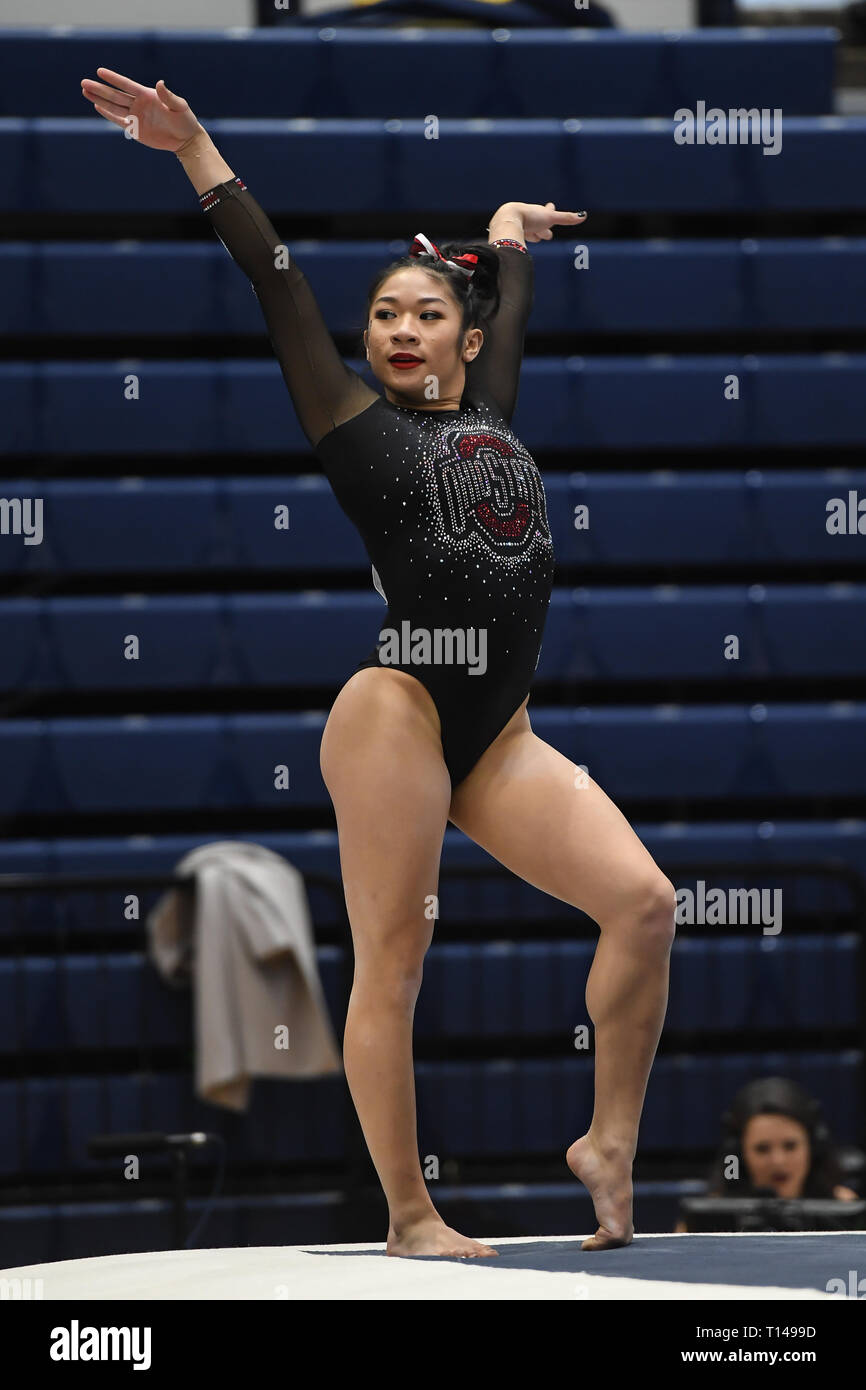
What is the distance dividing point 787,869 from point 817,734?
1004 millimetres

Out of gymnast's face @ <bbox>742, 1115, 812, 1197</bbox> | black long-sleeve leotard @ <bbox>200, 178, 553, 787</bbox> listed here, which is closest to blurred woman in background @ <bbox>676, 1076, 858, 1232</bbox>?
gymnast's face @ <bbox>742, 1115, 812, 1197</bbox>

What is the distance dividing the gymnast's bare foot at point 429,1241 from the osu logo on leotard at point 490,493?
892mm

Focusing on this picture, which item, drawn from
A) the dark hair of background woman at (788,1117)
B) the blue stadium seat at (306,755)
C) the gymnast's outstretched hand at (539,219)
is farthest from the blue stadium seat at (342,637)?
the gymnast's outstretched hand at (539,219)

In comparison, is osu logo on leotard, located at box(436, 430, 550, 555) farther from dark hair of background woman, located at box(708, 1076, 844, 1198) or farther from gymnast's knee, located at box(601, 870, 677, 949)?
dark hair of background woman, located at box(708, 1076, 844, 1198)

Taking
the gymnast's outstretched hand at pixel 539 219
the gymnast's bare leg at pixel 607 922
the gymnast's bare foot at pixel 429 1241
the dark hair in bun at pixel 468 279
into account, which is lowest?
the gymnast's bare foot at pixel 429 1241

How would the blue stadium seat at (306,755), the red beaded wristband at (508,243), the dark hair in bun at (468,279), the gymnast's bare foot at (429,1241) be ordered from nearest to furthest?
the gymnast's bare foot at (429,1241), the dark hair in bun at (468,279), the red beaded wristband at (508,243), the blue stadium seat at (306,755)

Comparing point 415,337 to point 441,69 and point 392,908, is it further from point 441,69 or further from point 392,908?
point 441,69

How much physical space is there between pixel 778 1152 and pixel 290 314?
91.6 inches

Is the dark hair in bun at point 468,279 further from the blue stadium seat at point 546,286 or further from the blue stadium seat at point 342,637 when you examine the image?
the blue stadium seat at point 546,286

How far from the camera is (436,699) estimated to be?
83.7 inches

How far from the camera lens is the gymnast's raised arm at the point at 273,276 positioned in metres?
2.17

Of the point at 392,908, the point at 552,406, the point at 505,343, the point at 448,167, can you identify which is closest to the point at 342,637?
the point at 552,406

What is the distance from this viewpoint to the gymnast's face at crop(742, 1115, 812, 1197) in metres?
3.60
